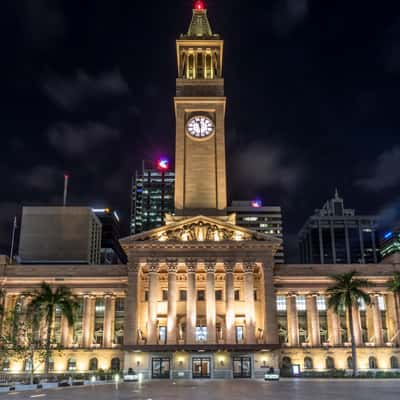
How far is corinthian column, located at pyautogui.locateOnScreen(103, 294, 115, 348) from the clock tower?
1963 centimetres

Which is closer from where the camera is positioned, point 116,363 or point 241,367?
point 241,367

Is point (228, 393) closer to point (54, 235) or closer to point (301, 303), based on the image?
point (301, 303)

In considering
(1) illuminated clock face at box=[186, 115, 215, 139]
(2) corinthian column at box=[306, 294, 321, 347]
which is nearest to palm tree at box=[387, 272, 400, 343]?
(2) corinthian column at box=[306, 294, 321, 347]

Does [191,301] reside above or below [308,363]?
above

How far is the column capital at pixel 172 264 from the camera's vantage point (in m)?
84.0

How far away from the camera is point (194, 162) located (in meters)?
98.6

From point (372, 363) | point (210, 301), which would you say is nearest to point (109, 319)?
point (210, 301)

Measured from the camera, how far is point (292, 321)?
291 feet

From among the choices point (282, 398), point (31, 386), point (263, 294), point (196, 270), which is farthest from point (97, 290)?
point (282, 398)

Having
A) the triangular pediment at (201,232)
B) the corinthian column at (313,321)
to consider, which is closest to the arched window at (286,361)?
the corinthian column at (313,321)

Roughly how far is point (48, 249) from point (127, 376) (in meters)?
85.9

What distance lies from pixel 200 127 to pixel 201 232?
82.1ft

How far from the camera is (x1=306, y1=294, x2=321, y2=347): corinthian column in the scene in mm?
87794

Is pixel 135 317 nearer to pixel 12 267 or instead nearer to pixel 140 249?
pixel 140 249
